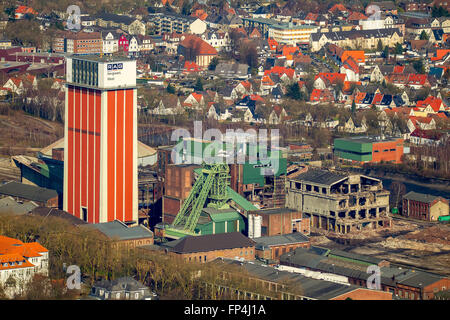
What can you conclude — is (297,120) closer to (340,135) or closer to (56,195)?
(340,135)

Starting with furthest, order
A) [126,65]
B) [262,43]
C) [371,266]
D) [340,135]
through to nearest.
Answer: [262,43] → [340,135] → [126,65] → [371,266]

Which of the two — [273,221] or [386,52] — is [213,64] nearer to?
[386,52]

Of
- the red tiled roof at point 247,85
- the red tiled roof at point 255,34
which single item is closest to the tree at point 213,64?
the red tiled roof at point 247,85

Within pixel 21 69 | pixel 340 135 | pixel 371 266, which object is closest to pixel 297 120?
pixel 340 135

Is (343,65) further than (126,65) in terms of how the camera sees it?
Yes

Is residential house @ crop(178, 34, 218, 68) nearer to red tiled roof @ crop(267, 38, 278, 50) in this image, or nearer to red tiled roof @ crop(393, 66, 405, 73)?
red tiled roof @ crop(267, 38, 278, 50)

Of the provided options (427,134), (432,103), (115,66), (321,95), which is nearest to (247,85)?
(321,95)
